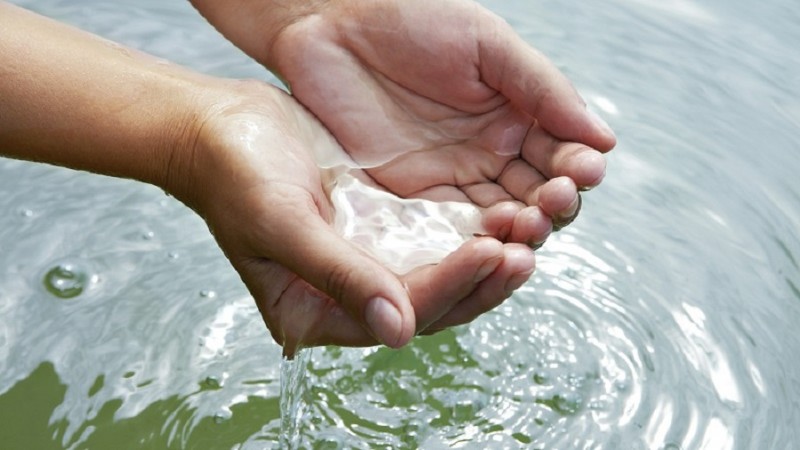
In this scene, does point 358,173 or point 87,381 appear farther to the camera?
point 87,381

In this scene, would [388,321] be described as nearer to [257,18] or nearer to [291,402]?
[291,402]

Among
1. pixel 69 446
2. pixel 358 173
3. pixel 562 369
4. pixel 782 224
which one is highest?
pixel 358 173

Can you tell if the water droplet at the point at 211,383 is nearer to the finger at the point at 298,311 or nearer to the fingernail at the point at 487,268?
the finger at the point at 298,311

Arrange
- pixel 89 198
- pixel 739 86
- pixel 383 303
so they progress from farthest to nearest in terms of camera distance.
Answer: pixel 739 86 → pixel 89 198 → pixel 383 303

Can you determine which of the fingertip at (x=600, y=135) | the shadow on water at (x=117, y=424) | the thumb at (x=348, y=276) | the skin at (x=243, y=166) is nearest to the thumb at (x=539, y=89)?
the fingertip at (x=600, y=135)

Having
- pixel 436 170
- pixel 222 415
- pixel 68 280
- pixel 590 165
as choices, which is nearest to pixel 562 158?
pixel 590 165

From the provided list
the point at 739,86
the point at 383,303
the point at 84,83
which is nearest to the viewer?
the point at 383,303

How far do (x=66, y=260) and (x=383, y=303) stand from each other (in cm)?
91

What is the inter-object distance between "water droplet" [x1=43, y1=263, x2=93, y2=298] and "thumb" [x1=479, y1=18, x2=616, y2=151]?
2.63ft

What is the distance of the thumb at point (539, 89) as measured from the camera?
1.42 meters

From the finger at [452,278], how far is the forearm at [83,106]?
1.27 feet

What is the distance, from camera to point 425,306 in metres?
1.21

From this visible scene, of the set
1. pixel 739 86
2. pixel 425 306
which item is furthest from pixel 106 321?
pixel 739 86

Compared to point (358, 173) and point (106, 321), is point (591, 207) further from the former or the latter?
point (106, 321)
